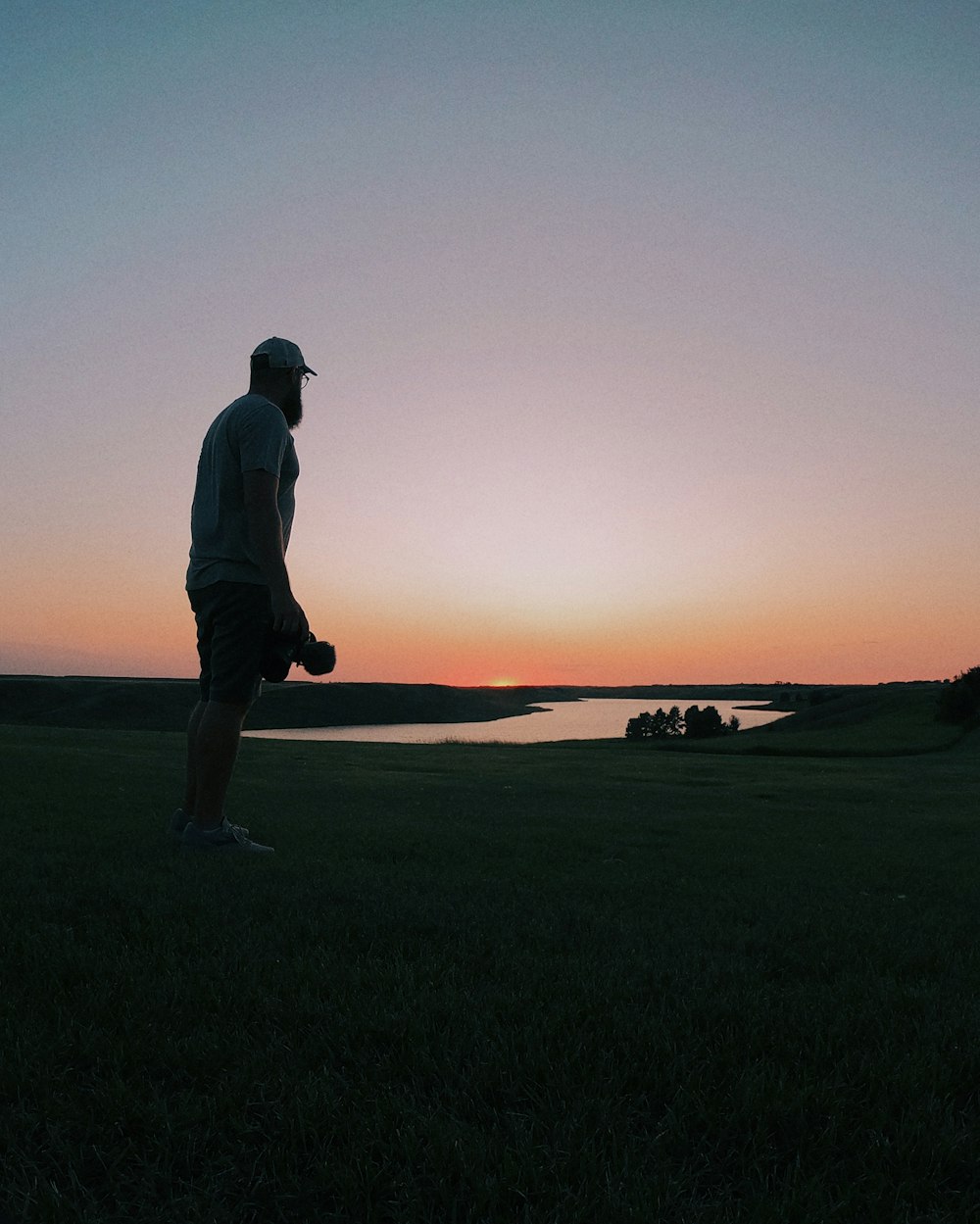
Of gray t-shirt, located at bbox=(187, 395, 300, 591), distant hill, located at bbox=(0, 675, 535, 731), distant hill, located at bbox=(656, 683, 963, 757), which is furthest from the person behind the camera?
distant hill, located at bbox=(0, 675, 535, 731)

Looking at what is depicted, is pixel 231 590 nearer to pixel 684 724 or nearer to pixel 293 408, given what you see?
pixel 293 408

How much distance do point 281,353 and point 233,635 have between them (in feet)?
7.03

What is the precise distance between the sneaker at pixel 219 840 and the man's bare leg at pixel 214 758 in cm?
5

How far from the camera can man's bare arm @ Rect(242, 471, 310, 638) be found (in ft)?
16.4

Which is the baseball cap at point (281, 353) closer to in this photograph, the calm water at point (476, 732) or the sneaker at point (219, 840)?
the sneaker at point (219, 840)

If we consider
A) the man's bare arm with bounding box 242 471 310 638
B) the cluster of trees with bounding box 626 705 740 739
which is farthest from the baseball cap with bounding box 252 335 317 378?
the cluster of trees with bounding box 626 705 740 739

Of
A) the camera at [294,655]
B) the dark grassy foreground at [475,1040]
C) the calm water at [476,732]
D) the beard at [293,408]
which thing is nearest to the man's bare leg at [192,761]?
the dark grassy foreground at [475,1040]

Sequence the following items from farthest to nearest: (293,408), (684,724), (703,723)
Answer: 1. (684,724)
2. (703,723)
3. (293,408)

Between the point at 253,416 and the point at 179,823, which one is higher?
the point at 253,416

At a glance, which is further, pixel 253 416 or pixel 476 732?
pixel 476 732

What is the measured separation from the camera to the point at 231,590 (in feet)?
17.1

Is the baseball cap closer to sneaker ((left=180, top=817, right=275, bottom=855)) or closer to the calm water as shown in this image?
sneaker ((left=180, top=817, right=275, bottom=855))

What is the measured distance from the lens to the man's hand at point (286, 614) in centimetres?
498

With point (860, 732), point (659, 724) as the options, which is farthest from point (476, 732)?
point (860, 732)
